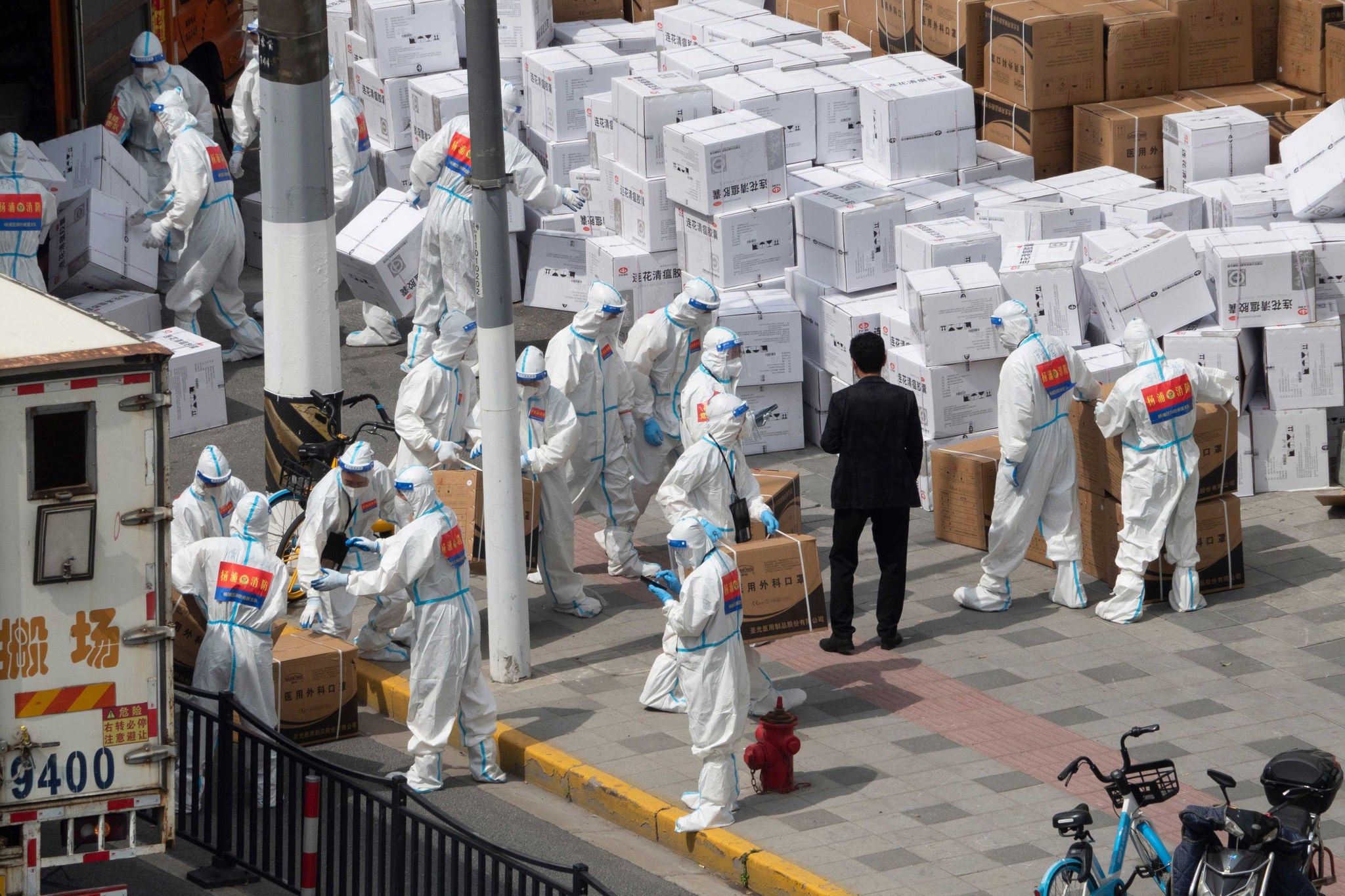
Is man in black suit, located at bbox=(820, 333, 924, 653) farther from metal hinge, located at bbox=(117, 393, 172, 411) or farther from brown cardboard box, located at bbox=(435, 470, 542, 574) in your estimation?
metal hinge, located at bbox=(117, 393, 172, 411)

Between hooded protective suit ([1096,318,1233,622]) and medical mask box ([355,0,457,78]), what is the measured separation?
871cm

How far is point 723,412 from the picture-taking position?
10734 mm

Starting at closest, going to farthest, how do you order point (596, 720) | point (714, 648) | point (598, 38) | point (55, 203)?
point (714, 648), point (596, 720), point (55, 203), point (598, 38)

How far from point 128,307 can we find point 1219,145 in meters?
8.39

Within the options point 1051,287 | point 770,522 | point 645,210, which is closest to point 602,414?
point 770,522

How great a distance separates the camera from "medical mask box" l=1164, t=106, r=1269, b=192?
579 inches

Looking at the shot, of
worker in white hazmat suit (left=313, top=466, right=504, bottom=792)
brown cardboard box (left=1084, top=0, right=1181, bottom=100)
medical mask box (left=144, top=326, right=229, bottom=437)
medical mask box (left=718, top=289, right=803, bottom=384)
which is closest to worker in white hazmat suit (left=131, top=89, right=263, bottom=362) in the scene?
medical mask box (left=144, top=326, right=229, bottom=437)

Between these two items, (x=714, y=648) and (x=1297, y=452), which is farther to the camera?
(x=1297, y=452)

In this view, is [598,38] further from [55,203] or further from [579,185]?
[55,203]

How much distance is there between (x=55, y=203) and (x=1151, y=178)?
8.45m

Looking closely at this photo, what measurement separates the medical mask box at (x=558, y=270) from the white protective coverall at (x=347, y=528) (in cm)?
511

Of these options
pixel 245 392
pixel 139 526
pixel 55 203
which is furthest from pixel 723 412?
pixel 55 203

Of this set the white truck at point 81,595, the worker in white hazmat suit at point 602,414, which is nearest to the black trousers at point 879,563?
the worker in white hazmat suit at point 602,414

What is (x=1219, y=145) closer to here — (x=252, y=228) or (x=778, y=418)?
(x=778, y=418)
